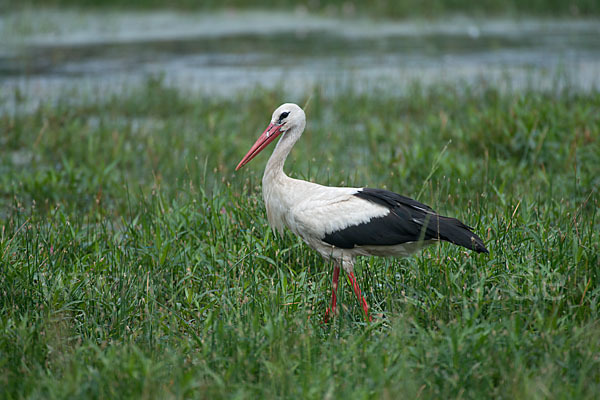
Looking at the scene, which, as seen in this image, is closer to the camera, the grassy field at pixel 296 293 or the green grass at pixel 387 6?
the grassy field at pixel 296 293

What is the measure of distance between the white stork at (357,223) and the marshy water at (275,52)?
560 cm

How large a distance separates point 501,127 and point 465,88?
2.65 m

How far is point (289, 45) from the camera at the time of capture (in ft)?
48.9

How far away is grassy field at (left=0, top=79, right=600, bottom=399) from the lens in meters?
2.78

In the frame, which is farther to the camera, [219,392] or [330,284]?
[330,284]

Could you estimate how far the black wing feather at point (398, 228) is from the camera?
3.53 m

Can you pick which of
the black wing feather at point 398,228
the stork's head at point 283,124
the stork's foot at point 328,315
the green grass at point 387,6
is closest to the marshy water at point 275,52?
the green grass at point 387,6

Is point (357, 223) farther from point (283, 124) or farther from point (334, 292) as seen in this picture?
point (283, 124)

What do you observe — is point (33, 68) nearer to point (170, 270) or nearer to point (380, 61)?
point (380, 61)

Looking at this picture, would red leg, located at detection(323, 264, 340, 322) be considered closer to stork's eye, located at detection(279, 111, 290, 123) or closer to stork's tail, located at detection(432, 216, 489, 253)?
stork's tail, located at detection(432, 216, 489, 253)

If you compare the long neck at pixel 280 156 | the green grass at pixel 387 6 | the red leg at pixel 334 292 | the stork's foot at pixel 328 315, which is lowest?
the stork's foot at pixel 328 315

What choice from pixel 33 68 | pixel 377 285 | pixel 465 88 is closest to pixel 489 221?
pixel 377 285

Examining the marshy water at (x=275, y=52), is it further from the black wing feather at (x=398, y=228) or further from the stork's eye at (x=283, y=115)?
the black wing feather at (x=398, y=228)

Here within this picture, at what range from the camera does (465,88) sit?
29.5ft
